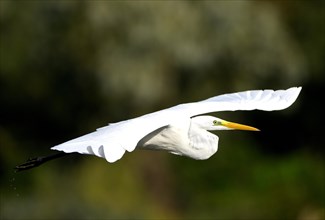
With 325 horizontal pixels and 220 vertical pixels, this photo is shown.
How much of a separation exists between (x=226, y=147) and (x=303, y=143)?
5.83 feet

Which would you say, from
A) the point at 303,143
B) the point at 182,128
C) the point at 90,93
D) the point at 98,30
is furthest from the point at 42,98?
the point at 182,128

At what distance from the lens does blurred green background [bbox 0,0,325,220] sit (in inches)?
360

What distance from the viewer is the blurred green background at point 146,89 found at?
916 cm

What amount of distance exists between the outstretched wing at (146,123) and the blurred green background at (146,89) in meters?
3.33

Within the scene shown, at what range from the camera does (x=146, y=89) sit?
31.0 ft

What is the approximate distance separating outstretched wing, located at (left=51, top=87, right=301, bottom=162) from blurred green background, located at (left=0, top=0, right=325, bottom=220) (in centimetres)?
333

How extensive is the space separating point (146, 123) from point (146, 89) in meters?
4.86

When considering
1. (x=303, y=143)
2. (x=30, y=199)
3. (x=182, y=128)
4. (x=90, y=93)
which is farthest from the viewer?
(x=303, y=143)

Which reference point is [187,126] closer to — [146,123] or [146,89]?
[146,123]

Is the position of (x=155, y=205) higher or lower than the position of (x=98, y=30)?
lower

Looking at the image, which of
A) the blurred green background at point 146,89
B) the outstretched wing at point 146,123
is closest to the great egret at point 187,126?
the outstretched wing at point 146,123

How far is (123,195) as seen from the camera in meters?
8.73

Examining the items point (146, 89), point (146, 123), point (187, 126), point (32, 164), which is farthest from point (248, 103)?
point (146, 89)

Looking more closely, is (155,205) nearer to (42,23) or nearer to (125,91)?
(125,91)
